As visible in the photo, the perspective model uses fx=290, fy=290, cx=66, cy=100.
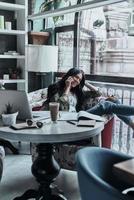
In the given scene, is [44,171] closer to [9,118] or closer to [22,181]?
[9,118]

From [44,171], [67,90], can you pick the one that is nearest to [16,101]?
[44,171]

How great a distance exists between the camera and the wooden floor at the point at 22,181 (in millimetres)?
2643

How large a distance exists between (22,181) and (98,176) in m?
1.72

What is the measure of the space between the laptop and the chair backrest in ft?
2.91

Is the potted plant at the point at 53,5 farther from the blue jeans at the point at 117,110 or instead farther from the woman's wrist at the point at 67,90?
the blue jeans at the point at 117,110

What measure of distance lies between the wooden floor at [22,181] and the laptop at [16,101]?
32.6 inches

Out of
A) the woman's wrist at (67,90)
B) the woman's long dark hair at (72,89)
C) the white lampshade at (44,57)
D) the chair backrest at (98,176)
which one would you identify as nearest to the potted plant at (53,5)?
the white lampshade at (44,57)

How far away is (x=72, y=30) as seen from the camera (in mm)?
4359

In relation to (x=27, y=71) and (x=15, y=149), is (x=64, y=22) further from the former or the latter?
(x=15, y=149)

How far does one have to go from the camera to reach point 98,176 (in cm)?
137

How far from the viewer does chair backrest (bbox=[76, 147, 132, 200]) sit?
1.13 metres

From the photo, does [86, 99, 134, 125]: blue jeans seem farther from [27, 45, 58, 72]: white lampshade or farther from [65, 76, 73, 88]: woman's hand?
[27, 45, 58, 72]: white lampshade

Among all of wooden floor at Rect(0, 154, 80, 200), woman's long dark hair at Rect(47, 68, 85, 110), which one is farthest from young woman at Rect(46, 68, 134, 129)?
wooden floor at Rect(0, 154, 80, 200)

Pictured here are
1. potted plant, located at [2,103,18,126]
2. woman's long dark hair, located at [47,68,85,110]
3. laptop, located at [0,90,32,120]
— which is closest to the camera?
potted plant, located at [2,103,18,126]
